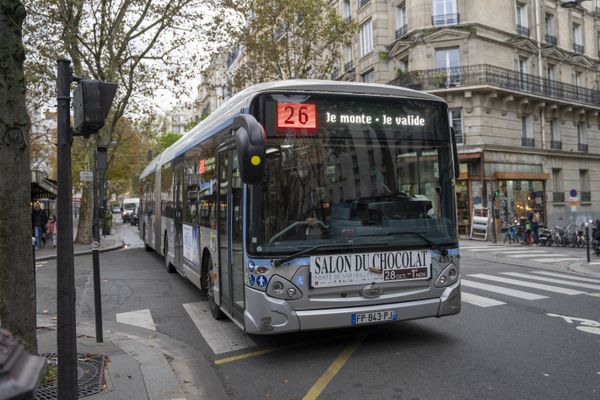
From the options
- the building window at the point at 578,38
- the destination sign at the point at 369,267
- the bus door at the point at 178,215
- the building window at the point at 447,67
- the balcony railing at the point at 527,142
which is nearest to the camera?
the destination sign at the point at 369,267

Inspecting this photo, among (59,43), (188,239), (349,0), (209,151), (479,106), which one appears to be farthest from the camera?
(349,0)

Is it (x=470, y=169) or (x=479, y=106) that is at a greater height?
(x=479, y=106)

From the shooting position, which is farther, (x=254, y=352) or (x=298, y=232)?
(x=254, y=352)

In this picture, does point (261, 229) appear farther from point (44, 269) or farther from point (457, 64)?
point (457, 64)

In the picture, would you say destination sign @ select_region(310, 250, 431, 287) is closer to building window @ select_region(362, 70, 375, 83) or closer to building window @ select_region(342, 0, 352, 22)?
building window @ select_region(362, 70, 375, 83)

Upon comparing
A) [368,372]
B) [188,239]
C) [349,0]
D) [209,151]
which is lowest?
[368,372]

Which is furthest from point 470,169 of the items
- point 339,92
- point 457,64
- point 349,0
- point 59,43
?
point 339,92

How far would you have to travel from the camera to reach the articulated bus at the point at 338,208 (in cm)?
506

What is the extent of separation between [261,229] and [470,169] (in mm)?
24072

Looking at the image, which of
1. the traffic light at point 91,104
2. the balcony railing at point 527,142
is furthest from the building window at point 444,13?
the traffic light at point 91,104

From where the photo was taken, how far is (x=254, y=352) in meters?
5.67

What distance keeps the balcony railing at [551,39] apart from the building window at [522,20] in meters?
2.06

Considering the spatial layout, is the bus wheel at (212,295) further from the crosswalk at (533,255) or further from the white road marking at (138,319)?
the crosswalk at (533,255)

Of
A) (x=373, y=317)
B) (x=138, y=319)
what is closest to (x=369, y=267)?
(x=373, y=317)
